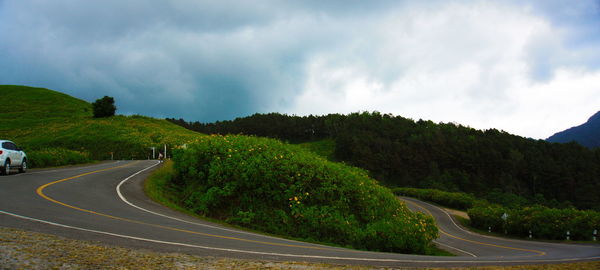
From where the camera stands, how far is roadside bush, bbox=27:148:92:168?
26.8 meters

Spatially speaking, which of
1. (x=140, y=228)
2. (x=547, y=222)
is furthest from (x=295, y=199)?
(x=547, y=222)

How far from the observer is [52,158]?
94.7 ft

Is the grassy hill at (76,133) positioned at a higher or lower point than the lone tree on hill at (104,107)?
lower

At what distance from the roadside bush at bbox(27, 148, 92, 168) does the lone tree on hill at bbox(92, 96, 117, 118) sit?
128ft

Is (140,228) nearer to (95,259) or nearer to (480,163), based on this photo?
(95,259)

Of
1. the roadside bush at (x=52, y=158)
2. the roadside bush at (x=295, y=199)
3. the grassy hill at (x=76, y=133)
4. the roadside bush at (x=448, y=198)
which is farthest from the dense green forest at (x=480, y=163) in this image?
the roadside bush at (x=295, y=199)

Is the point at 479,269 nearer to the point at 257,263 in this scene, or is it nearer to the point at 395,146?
the point at 257,263

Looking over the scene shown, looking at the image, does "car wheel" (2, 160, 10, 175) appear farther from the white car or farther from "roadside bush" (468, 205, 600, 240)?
"roadside bush" (468, 205, 600, 240)

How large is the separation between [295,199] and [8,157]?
51.7 feet

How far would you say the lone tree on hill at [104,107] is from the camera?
70.2 metres

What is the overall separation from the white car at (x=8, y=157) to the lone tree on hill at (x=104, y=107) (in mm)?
53611

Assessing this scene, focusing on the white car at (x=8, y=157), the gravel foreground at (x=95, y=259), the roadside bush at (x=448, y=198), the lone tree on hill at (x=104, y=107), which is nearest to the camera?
the gravel foreground at (x=95, y=259)

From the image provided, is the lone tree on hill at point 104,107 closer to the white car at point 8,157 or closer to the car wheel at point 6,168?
the white car at point 8,157

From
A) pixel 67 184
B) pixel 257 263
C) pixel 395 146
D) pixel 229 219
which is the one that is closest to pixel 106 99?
pixel 67 184
